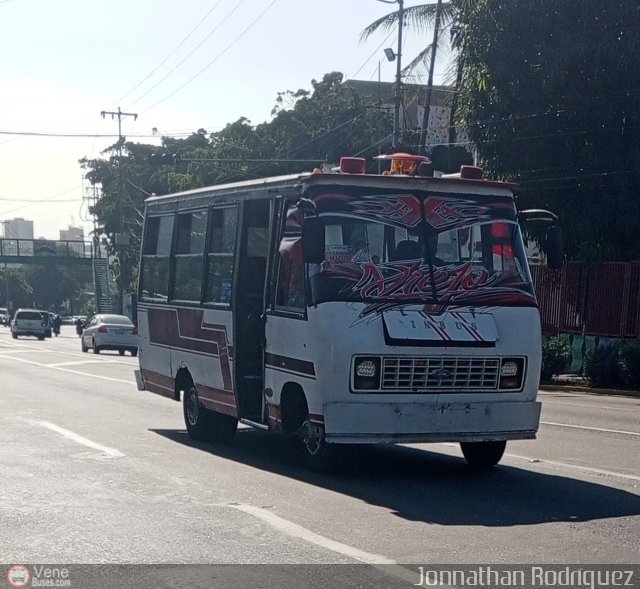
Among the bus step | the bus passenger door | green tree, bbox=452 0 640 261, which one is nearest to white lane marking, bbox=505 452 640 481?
the bus step

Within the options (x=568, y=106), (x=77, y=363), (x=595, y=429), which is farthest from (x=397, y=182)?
(x=77, y=363)

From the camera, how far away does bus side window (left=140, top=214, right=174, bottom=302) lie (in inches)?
570

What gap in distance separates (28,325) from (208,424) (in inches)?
1867

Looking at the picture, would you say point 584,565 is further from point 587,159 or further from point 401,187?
point 587,159

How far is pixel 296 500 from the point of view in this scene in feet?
30.5

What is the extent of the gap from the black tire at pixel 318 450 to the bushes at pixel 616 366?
1551 cm

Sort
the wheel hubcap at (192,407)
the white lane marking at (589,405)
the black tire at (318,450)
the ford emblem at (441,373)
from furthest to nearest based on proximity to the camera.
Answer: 1. the white lane marking at (589,405)
2. the wheel hubcap at (192,407)
3. the black tire at (318,450)
4. the ford emblem at (441,373)

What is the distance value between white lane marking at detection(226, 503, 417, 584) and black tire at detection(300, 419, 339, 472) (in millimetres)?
1497

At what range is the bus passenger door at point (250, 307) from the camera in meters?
11.9

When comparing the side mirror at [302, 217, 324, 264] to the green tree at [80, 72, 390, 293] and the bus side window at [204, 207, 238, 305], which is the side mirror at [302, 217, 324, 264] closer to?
the bus side window at [204, 207, 238, 305]

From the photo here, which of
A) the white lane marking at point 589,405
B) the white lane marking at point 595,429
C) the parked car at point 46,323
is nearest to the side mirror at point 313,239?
the white lane marking at point 595,429

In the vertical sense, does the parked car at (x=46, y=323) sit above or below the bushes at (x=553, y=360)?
below

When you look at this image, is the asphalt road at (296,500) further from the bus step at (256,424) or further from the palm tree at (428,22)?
the palm tree at (428,22)

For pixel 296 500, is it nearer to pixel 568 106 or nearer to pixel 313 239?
pixel 313 239
